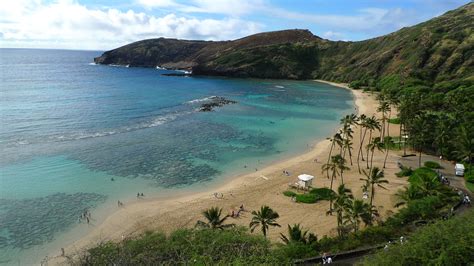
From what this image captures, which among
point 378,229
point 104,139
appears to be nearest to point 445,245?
point 378,229

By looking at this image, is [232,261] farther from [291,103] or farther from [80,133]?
[291,103]

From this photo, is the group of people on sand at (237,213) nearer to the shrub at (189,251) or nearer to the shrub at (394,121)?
the shrub at (189,251)

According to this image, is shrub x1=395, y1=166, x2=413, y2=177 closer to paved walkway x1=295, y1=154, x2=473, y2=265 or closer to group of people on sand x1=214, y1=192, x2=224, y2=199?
paved walkway x1=295, y1=154, x2=473, y2=265

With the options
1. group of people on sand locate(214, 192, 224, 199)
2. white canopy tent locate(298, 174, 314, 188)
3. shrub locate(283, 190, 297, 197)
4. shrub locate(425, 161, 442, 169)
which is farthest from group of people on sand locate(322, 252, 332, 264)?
shrub locate(425, 161, 442, 169)

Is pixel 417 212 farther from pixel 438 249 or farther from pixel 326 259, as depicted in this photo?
pixel 438 249

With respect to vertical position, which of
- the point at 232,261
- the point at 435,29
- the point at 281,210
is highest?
the point at 435,29

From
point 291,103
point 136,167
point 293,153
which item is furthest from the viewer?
point 291,103

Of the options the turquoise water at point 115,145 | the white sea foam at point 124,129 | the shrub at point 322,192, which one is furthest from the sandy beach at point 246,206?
the white sea foam at point 124,129

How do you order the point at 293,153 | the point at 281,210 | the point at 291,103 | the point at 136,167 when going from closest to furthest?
the point at 281,210 → the point at 136,167 → the point at 293,153 → the point at 291,103
